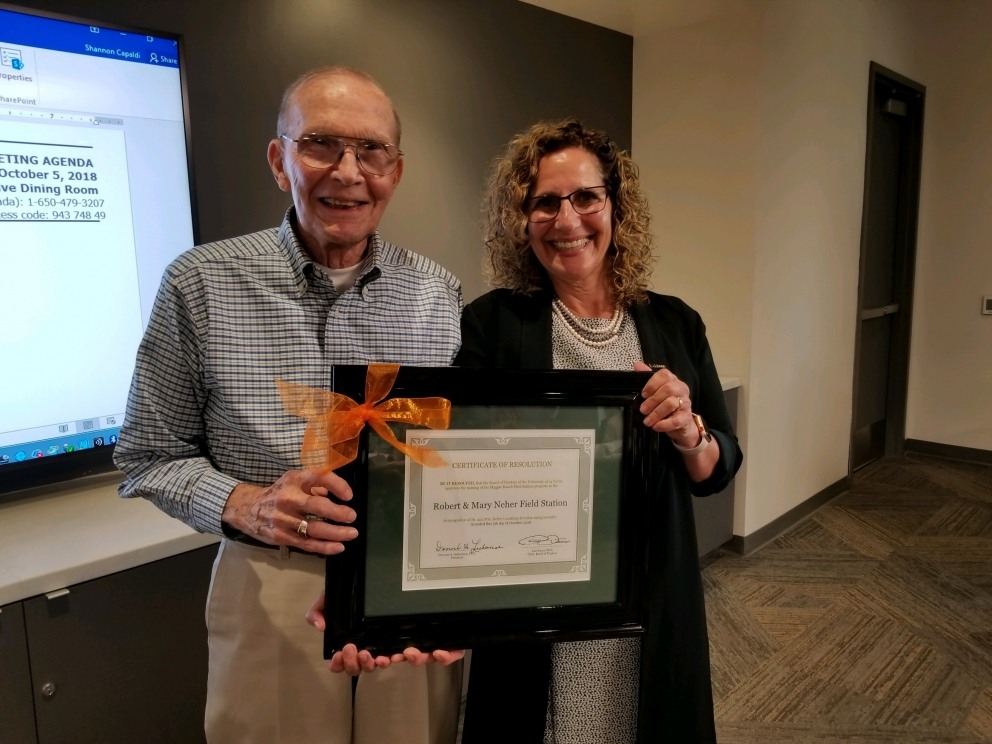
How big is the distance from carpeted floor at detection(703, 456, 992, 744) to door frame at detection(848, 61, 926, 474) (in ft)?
2.59

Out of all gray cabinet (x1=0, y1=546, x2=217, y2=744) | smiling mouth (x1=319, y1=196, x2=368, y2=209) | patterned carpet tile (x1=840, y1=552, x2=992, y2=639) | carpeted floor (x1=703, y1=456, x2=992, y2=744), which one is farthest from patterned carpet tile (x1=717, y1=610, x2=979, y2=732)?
smiling mouth (x1=319, y1=196, x2=368, y2=209)

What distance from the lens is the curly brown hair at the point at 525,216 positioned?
1.26 metres

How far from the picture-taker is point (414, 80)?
2703 millimetres

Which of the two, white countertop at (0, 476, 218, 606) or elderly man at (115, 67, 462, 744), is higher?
elderly man at (115, 67, 462, 744)

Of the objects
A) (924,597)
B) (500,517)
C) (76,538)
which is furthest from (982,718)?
(76,538)

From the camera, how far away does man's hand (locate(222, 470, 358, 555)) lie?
0.90 m

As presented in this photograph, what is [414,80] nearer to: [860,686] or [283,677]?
[283,677]

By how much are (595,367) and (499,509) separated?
1.19 ft

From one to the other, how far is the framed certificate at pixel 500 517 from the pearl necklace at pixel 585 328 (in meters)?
0.25

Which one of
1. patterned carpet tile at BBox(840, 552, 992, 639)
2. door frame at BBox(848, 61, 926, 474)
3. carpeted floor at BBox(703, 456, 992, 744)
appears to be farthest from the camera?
door frame at BBox(848, 61, 926, 474)

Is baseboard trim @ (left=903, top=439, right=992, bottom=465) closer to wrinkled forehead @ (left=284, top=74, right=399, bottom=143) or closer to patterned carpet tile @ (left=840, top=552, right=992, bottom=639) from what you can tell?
patterned carpet tile @ (left=840, top=552, right=992, bottom=639)

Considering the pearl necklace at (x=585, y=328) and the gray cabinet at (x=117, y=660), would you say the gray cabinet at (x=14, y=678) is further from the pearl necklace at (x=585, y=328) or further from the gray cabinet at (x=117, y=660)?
the pearl necklace at (x=585, y=328)
